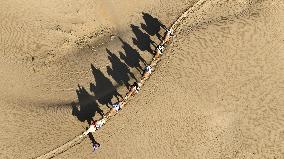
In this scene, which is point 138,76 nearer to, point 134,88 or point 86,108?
Answer: point 134,88

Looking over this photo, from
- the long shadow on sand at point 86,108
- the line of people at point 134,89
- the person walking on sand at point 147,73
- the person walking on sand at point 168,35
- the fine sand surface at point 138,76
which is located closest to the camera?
the fine sand surface at point 138,76

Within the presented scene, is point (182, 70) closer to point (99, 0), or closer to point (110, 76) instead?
point (110, 76)

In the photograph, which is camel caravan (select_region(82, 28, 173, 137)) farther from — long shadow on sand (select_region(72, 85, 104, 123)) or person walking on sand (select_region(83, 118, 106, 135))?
long shadow on sand (select_region(72, 85, 104, 123))

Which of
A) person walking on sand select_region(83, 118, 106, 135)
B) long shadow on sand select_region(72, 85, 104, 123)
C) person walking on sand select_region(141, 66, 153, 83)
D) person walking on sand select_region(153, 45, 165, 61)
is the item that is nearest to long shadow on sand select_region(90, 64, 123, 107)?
long shadow on sand select_region(72, 85, 104, 123)

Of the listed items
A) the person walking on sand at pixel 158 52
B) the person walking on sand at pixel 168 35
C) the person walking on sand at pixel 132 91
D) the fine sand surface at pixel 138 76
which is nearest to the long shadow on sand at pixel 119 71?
the fine sand surface at pixel 138 76

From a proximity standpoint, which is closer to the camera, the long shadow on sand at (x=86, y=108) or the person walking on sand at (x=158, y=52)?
the long shadow on sand at (x=86, y=108)

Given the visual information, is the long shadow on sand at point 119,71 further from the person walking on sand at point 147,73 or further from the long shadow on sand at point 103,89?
the person walking on sand at point 147,73

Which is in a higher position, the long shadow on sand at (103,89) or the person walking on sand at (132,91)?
the long shadow on sand at (103,89)
